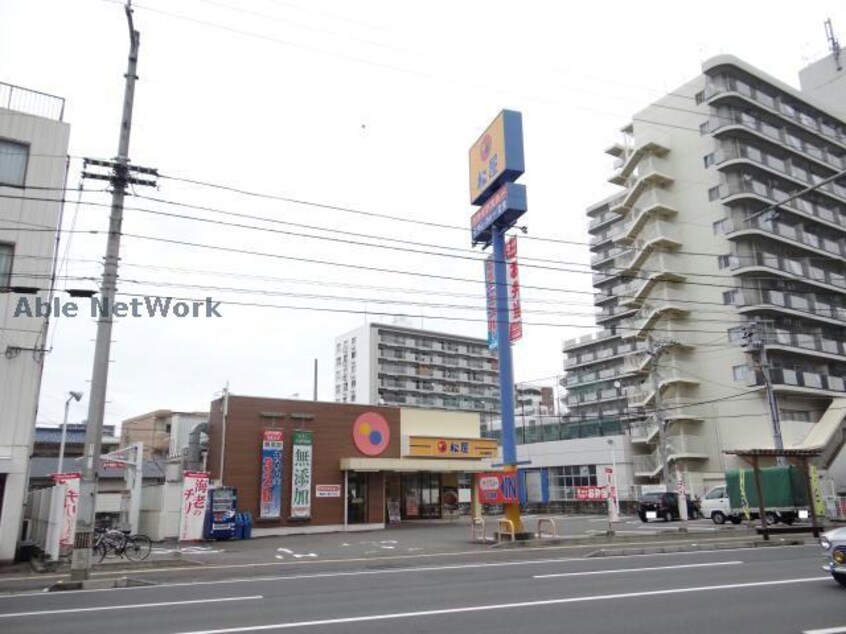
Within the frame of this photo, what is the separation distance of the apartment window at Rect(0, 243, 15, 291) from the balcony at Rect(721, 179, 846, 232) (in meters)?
45.6

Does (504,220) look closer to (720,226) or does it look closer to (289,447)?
(289,447)

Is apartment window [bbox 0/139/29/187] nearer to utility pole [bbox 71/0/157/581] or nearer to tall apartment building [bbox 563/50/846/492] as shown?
utility pole [bbox 71/0/157/581]

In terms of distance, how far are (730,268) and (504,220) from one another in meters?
31.1

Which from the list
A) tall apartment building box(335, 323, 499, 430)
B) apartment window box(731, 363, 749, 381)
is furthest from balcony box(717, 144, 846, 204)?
tall apartment building box(335, 323, 499, 430)

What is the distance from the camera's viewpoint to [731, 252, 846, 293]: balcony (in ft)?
157

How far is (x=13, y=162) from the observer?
2242cm

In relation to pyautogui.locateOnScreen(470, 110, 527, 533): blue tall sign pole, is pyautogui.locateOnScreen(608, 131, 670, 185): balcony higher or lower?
higher

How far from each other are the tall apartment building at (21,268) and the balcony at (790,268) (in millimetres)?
43393

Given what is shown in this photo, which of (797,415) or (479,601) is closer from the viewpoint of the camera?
(479,601)

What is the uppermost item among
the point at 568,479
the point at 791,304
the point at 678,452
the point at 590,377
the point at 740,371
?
the point at 791,304

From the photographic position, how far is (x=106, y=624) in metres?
9.60

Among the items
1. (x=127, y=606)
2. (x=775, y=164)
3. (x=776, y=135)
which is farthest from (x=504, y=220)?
(x=776, y=135)

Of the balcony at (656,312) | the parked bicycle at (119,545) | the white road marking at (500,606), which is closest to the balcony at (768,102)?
the balcony at (656,312)

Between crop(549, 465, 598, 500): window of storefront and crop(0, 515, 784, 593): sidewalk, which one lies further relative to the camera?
crop(549, 465, 598, 500): window of storefront
